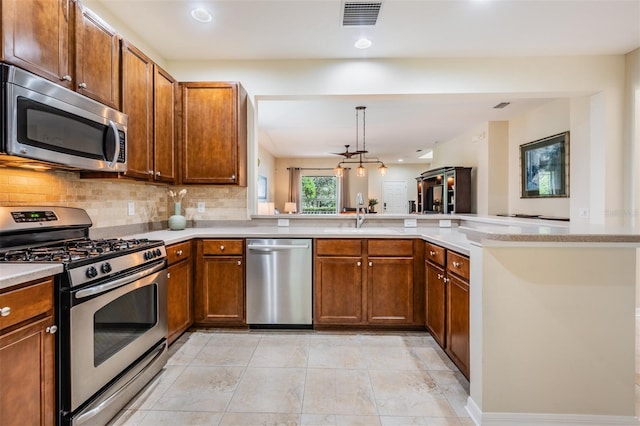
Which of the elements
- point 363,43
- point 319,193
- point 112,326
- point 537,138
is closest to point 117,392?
point 112,326

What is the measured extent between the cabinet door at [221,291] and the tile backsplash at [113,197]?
0.71 meters

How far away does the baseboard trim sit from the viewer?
1.62 m

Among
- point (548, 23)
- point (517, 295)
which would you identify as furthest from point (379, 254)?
point (548, 23)

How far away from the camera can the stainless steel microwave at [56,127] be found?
1.43 m

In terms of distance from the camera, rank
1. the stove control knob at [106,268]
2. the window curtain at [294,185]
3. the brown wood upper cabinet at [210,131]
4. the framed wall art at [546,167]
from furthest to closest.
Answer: the window curtain at [294,185], the framed wall art at [546,167], the brown wood upper cabinet at [210,131], the stove control knob at [106,268]

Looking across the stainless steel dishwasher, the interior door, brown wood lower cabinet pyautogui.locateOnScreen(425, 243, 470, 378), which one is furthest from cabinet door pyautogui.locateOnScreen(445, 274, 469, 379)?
the interior door

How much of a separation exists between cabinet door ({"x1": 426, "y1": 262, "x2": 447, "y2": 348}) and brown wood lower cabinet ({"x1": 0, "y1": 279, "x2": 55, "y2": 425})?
89.5 inches

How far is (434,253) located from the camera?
2.50 meters

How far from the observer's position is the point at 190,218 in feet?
11.2

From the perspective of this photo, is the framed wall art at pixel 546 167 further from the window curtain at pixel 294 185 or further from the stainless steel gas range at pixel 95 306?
the window curtain at pixel 294 185

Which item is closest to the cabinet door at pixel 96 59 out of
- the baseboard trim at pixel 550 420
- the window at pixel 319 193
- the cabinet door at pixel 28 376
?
the cabinet door at pixel 28 376

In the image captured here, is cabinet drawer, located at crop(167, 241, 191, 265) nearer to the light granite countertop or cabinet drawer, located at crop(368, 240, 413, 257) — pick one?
the light granite countertop

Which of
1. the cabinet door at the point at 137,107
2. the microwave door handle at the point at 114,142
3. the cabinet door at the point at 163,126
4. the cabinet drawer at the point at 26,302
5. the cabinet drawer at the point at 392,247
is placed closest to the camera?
the cabinet drawer at the point at 26,302

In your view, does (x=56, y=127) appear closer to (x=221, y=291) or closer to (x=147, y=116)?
(x=147, y=116)
